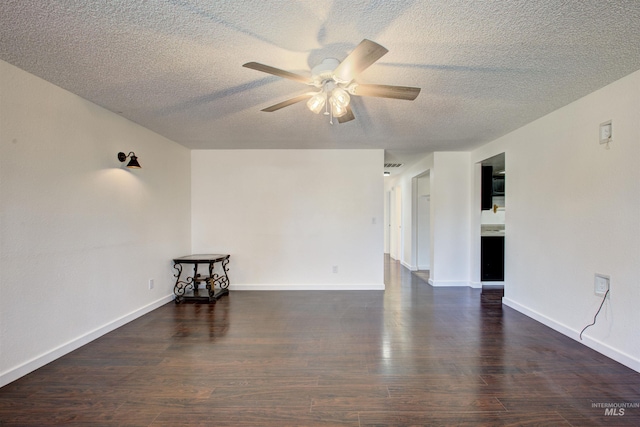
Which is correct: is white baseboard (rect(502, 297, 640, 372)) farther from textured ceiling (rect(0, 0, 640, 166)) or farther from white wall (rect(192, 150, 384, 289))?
textured ceiling (rect(0, 0, 640, 166))

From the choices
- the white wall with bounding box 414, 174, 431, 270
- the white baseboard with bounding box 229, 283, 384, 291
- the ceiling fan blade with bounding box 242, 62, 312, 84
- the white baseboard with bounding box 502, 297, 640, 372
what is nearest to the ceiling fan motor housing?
the ceiling fan blade with bounding box 242, 62, 312, 84

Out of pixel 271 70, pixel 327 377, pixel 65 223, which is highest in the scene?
pixel 271 70

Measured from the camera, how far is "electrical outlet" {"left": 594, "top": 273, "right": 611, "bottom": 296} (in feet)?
7.24

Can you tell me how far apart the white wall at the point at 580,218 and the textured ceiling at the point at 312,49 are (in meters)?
0.28

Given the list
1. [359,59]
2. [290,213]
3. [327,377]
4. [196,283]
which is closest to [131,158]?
[196,283]

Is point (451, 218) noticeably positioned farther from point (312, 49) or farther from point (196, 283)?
point (196, 283)

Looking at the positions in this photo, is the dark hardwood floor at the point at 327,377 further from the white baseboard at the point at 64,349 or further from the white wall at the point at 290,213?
the white wall at the point at 290,213

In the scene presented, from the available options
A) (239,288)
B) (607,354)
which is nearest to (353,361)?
(607,354)

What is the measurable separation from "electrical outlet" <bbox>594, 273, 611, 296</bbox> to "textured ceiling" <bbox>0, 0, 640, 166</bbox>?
1590 mm

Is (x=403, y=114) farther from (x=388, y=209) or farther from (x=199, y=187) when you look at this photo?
(x=388, y=209)

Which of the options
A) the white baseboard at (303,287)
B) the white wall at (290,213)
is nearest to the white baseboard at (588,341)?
the white baseboard at (303,287)

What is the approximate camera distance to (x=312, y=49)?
168 centimetres

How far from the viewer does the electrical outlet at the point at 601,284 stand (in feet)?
7.24

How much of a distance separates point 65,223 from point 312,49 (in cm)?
247
